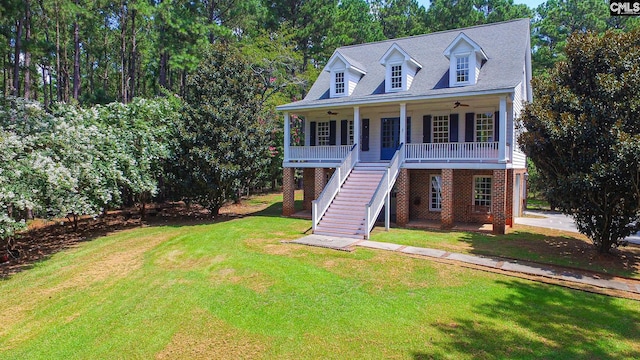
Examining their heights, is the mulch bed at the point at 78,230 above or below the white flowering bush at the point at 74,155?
below

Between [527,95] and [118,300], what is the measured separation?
71.3 feet

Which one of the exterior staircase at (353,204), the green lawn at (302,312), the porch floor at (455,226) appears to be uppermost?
the exterior staircase at (353,204)

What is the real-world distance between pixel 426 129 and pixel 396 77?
294 centimetres

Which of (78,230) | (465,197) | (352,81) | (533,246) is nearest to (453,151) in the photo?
(465,197)

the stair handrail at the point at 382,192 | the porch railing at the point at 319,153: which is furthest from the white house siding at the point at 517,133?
the porch railing at the point at 319,153

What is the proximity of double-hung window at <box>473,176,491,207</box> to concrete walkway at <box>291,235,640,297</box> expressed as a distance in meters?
6.57

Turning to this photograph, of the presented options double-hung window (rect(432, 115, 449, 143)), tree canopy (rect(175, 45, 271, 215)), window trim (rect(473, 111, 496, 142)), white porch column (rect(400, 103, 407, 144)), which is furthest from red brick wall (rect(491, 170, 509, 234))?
tree canopy (rect(175, 45, 271, 215))

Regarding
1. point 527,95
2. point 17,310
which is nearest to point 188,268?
point 17,310

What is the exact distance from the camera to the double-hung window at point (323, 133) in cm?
2063

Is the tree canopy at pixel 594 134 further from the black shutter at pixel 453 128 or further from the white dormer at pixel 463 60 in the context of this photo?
the black shutter at pixel 453 128

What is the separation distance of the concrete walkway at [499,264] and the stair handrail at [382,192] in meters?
0.94

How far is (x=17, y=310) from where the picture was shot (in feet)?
29.6

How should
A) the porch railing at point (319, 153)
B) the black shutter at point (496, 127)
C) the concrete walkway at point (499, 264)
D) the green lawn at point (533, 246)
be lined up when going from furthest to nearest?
the porch railing at point (319, 153) < the black shutter at point (496, 127) < the green lawn at point (533, 246) < the concrete walkway at point (499, 264)

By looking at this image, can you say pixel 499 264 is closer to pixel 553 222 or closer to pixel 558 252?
pixel 558 252
